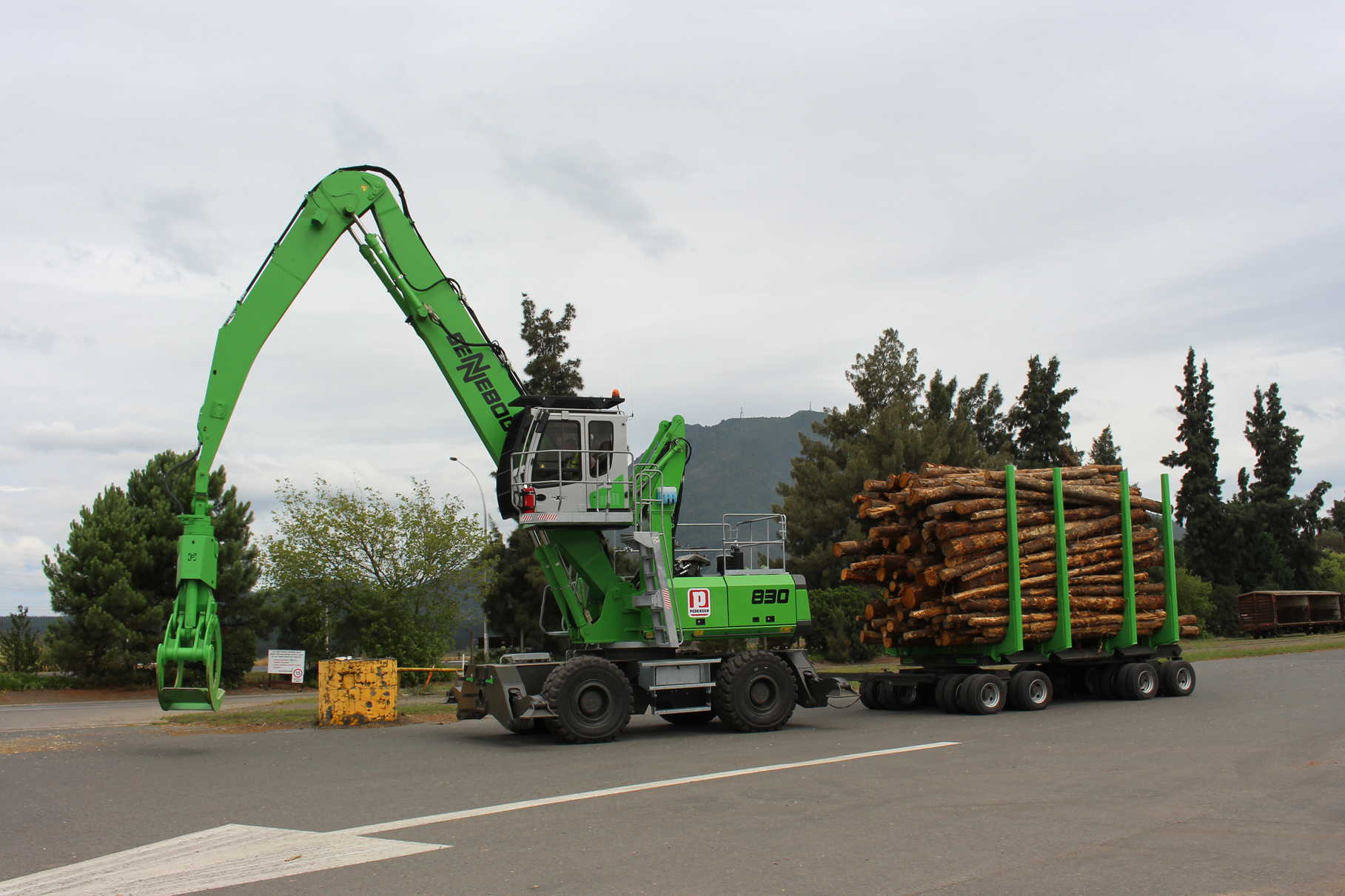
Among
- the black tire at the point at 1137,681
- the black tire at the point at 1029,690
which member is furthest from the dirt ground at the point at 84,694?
the black tire at the point at 1137,681

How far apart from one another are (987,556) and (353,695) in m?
11.1

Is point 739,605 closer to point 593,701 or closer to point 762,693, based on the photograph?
point 762,693

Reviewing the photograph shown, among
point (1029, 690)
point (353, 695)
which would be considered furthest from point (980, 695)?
point (353, 695)

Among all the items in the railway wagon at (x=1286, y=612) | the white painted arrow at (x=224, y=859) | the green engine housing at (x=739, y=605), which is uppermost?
the green engine housing at (x=739, y=605)

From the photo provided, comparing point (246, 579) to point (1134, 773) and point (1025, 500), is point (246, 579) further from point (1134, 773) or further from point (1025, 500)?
point (1134, 773)

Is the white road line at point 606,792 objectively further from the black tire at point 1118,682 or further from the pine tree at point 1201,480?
the pine tree at point 1201,480

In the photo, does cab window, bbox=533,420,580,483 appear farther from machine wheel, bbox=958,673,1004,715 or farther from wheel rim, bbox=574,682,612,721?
machine wheel, bbox=958,673,1004,715

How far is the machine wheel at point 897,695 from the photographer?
64.8ft

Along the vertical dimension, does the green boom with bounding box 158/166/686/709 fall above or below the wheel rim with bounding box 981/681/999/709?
above

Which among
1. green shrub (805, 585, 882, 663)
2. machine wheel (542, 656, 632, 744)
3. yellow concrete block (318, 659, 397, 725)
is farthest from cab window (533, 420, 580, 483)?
green shrub (805, 585, 882, 663)

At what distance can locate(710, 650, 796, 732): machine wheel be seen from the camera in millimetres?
16328

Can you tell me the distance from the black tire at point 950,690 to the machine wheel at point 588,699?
5.95 meters

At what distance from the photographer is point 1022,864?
296 inches

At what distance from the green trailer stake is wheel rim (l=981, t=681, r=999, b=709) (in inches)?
0.5
